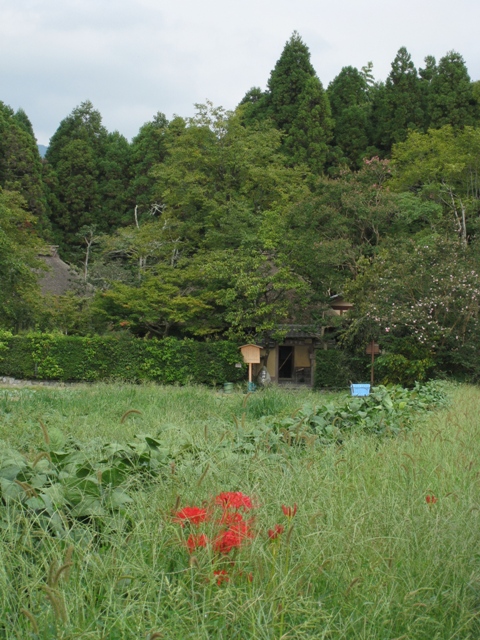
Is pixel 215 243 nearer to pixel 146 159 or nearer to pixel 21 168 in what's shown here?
pixel 146 159

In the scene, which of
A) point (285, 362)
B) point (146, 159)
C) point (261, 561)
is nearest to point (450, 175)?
point (285, 362)

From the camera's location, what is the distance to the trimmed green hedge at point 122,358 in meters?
21.6

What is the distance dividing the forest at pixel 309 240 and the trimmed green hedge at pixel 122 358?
3.30ft

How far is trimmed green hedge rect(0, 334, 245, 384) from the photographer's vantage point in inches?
850

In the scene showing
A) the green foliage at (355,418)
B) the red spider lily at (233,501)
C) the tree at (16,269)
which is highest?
the tree at (16,269)

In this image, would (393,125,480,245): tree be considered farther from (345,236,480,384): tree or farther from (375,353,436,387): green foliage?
(375,353,436,387): green foliage

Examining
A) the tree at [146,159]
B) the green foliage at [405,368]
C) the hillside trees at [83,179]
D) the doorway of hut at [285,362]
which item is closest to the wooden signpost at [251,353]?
the green foliage at [405,368]

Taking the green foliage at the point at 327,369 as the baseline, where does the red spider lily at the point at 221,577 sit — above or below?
above

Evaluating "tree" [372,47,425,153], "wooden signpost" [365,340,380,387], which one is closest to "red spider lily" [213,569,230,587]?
"wooden signpost" [365,340,380,387]

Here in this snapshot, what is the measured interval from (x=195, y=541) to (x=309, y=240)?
1963 cm

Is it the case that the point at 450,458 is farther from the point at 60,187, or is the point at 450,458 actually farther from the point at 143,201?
the point at 60,187

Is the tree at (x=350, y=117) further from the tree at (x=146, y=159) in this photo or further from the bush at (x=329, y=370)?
the bush at (x=329, y=370)

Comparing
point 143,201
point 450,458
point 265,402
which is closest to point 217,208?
point 143,201

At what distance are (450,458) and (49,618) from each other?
3.18 metres
